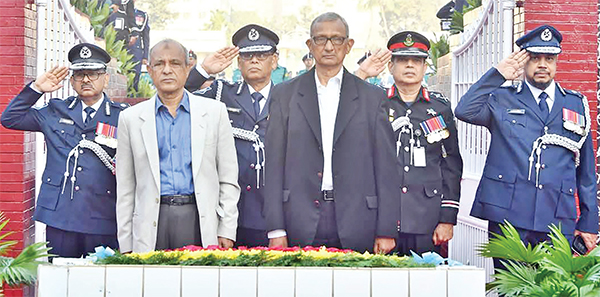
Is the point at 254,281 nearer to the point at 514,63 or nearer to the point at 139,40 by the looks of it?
the point at 514,63

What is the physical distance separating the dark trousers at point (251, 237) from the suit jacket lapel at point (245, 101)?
0.69m

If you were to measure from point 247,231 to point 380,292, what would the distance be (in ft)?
9.07

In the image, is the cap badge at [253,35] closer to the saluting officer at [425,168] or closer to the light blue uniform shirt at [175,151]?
the saluting officer at [425,168]

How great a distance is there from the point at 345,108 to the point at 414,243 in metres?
1.29

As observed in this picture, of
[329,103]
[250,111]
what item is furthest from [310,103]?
[250,111]

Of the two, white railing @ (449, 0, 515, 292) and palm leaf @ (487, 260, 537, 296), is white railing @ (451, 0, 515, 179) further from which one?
palm leaf @ (487, 260, 537, 296)

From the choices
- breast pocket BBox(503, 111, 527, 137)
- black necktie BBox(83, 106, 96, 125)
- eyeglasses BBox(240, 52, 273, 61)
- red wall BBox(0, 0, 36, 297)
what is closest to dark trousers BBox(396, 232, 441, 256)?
breast pocket BBox(503, 111, 527, 137)

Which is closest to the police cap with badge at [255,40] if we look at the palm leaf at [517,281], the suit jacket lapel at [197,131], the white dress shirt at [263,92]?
the white dress shirt at [263,92]

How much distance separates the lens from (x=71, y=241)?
21.5 ft

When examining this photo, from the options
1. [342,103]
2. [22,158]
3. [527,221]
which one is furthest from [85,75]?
[527,221]

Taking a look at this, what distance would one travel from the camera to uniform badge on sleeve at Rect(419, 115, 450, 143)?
253 inches

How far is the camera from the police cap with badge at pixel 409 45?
660cm

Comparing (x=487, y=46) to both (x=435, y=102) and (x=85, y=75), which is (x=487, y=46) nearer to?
(x=435, y=102)

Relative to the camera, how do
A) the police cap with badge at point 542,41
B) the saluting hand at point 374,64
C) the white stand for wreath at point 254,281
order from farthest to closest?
the saluting hand at point 374,64, the police cap with badge at point 542,41, the white stand for wreath at point 254,281
